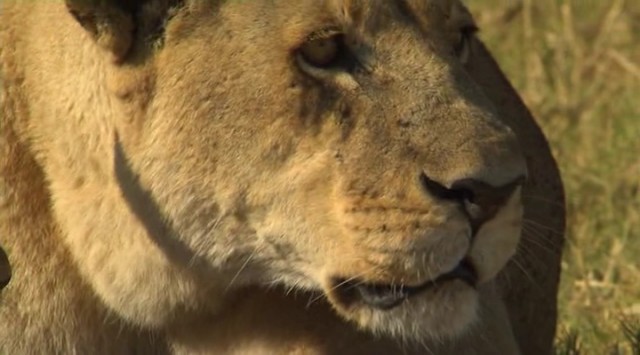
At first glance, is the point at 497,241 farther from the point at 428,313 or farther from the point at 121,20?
the point at 121,20

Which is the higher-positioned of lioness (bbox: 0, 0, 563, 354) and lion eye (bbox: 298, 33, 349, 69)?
lion eye (bbox: 298, 33, 349, 69)

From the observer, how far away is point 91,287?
11.1ft

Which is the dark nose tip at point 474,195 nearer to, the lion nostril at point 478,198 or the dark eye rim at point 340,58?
the lion nostril at point 478,198

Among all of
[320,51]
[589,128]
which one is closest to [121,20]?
[320,51]

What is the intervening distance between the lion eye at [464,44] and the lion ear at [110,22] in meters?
0.61

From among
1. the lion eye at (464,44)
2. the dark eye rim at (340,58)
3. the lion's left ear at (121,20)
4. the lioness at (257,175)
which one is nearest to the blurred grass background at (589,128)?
the lion eye at (464,44)

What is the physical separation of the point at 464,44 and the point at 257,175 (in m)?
0.55

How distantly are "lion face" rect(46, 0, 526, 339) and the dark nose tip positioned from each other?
31 millimetres

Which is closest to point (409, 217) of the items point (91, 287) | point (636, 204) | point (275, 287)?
point (275, 287)

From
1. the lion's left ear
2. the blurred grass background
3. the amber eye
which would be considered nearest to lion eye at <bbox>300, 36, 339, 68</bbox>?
the amber eye

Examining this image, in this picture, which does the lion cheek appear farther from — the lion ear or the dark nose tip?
the lion ear

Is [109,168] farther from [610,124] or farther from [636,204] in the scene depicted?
[610,124]

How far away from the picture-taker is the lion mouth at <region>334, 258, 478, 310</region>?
3.08 m

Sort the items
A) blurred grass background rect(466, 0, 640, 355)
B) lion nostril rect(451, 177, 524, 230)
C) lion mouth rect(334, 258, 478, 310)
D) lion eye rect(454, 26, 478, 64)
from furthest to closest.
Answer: blurred grass background rect(466, 0, 640, 355) < lion eye rect(454, 26, 478, 64) < lion mouth rect(334, 258, 478, 310) < lion nostril rect(451, 177, 524, 230)
